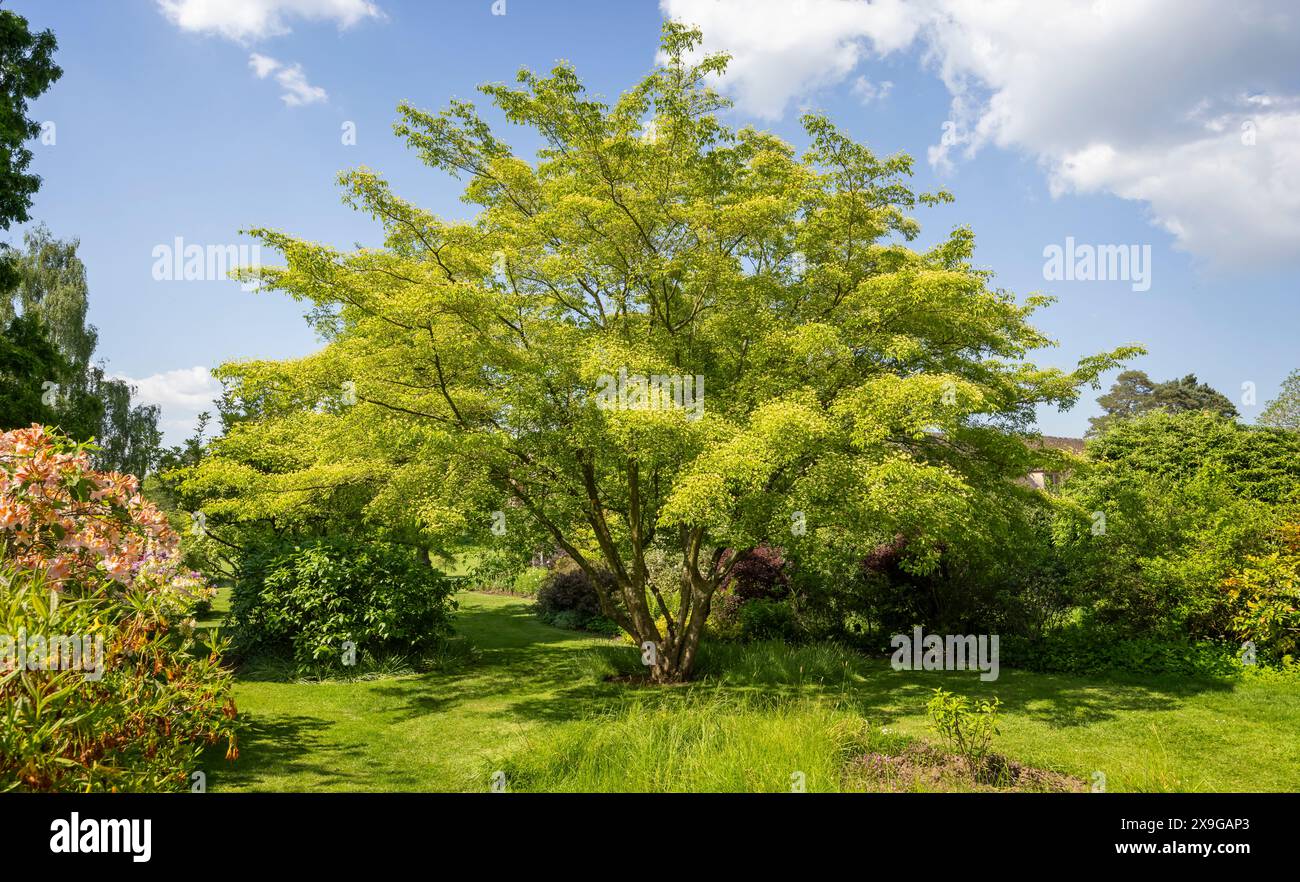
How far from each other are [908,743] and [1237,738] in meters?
4.30

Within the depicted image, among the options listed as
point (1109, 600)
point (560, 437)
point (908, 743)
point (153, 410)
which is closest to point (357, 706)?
point (560, 437)

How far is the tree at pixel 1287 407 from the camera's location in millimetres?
39875

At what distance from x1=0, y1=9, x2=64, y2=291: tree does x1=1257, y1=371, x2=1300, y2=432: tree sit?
54.8 metres

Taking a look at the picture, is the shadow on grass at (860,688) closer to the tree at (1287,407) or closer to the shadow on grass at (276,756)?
the shadow on grass at (276,756)

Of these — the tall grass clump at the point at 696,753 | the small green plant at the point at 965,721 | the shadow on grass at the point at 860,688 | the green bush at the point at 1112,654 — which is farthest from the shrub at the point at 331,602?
the green bush at the point at 1112,654

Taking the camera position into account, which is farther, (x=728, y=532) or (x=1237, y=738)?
(x=728, y=532)

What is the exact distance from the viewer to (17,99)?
46.0 feet

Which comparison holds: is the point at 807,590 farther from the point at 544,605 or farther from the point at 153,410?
the point at 153,410

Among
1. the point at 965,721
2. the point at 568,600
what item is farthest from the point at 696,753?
the point at 568,600

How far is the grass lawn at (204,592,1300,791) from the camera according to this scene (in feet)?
20.5

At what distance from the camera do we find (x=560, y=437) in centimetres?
1046

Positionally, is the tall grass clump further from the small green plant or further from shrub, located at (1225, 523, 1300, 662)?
shrub, located at (1225, 523, 1300, 662)

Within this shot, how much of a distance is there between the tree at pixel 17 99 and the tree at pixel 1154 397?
157ft
